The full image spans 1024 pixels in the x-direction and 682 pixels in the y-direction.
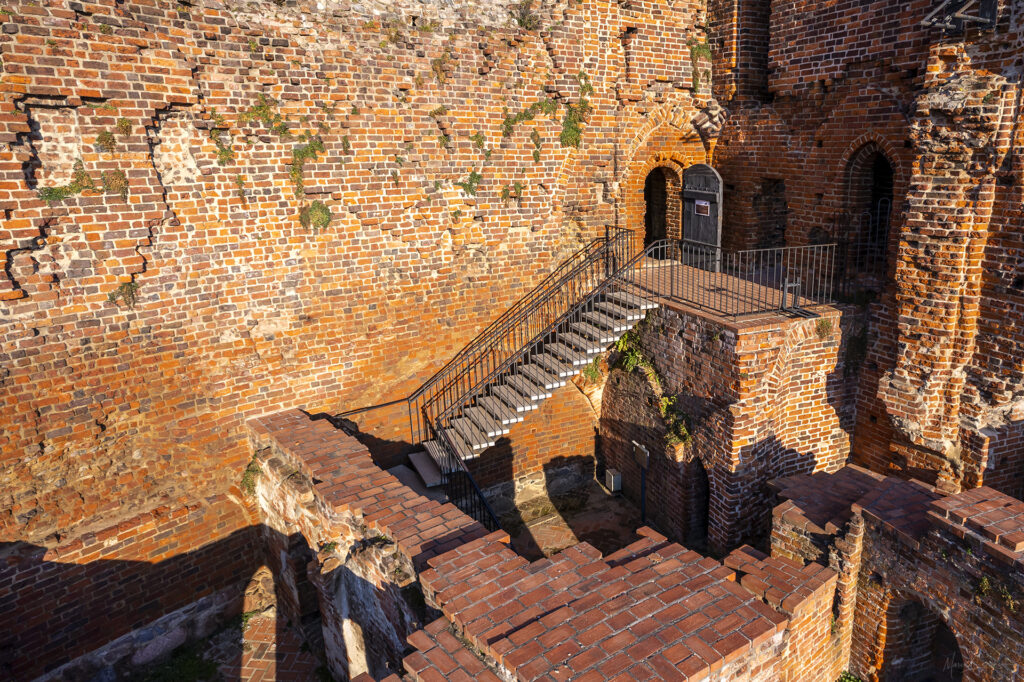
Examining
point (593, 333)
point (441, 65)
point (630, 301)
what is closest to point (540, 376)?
point (593, 333)

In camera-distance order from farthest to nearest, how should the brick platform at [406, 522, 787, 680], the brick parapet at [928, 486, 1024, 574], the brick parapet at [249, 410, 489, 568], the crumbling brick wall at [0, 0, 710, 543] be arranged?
1. the crumbling brick wall at [0, 0, 710, 543]
2. the brick parapet at [249, 410, 489, 568]
3. the brick parapet at [928, 486, 1024, 574]
4. the brick platform at [406, 522, 787, 680]

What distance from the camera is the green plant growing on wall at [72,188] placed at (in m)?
6.67

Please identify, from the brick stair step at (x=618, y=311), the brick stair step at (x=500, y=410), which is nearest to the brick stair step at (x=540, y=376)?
the brick stair step at (x=500, y=410)

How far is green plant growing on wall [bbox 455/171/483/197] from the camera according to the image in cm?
950

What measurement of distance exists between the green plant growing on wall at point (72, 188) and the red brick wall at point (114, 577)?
3675mm

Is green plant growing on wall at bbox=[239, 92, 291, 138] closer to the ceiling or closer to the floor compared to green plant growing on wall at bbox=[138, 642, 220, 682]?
closer to the ceiling

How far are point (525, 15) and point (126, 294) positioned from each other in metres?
6.58

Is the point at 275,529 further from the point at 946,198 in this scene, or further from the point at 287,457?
the point at 946,198

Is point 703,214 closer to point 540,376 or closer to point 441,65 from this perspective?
point 540,376

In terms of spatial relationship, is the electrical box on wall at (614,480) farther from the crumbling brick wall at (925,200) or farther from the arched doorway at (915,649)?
the arched doorway at (915,649)

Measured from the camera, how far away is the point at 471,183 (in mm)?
9547

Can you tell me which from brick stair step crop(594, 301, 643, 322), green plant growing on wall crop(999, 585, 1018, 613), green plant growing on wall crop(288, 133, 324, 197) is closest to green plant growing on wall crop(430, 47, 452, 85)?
green plant growing on wall crop(288, 133, 324, 197)

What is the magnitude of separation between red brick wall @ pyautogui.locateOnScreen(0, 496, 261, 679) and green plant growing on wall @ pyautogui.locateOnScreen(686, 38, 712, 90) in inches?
389

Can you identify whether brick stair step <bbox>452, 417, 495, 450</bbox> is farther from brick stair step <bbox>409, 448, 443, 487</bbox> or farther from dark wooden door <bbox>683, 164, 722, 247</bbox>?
dark wooden door <bbox>683, 164, 722, 247</bbox>
